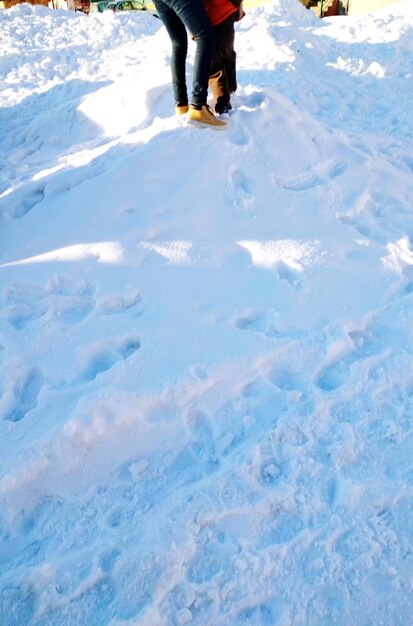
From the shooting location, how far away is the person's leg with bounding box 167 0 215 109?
127 inches

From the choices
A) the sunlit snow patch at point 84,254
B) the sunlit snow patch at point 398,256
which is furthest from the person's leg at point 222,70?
the sunlit snow patch at point 398,256

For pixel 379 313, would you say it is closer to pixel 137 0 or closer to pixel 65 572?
pixel 65 572

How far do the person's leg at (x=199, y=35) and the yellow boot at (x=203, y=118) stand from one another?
0.04 metres

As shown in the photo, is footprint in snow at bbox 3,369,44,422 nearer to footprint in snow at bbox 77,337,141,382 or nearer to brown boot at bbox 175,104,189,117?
footprint in snow at bbox 77,337,141,382

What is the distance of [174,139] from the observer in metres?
3.50

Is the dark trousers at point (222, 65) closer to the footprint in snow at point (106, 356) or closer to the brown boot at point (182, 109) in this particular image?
the brown boot at point (182, 109)

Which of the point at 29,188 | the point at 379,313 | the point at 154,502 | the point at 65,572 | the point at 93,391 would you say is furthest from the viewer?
the point at 29,188

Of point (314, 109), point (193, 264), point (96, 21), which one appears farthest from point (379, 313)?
point (96, 21)

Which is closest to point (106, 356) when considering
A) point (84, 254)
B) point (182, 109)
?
point (84, 254)

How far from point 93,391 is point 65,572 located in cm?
75

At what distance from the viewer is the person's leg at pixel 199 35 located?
3230 mm

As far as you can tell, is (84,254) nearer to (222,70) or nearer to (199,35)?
(199,35)

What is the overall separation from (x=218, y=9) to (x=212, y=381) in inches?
111

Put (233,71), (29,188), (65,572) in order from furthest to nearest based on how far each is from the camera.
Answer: (233,71) → (29,188) → (65,572)
